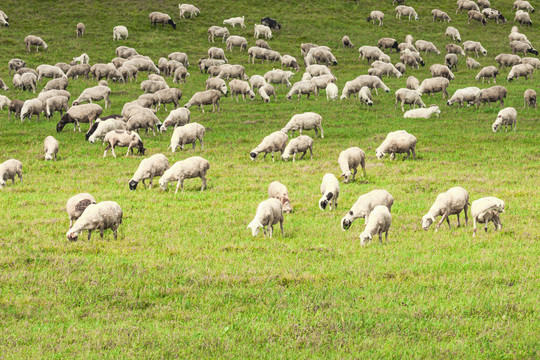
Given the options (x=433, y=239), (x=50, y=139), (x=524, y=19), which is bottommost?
(x=433, y=239)

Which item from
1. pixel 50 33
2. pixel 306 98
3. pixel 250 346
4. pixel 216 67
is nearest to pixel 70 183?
pixel 250 346

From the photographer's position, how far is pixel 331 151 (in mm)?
28297

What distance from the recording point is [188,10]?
7088cm

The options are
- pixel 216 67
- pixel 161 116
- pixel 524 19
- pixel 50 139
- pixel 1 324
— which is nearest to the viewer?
pixel 1 324

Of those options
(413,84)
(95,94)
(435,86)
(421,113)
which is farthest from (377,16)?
(95,94)

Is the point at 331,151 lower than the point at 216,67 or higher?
lower

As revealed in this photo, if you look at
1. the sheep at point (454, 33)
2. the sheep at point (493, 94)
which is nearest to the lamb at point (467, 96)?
the sheep at point (493, 94)

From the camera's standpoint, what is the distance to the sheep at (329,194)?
18438 millimetres

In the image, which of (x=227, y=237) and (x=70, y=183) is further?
(x=70, y=183)

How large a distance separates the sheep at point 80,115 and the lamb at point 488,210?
2358 centimetres

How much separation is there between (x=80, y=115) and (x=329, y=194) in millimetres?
19633

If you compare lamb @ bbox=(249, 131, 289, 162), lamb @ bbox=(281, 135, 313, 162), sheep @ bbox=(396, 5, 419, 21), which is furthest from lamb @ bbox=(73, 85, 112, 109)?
sheep @ bbox=(396, 5, 419, 21)

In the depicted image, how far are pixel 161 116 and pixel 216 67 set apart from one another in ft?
44.6

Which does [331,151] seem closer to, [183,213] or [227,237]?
[183,213]
